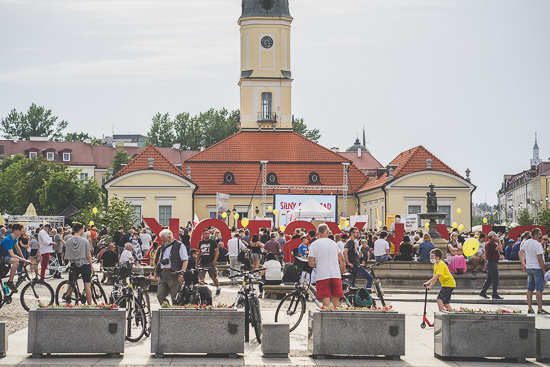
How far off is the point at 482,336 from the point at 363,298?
4221 mm

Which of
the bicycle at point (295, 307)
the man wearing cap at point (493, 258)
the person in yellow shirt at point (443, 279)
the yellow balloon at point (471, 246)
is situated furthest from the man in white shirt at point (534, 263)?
the bicycle at point (295, 307)

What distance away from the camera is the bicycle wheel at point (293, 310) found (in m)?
17.4

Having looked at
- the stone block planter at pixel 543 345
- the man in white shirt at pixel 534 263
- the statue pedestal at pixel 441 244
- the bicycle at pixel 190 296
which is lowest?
the stone block planter at pixel 543 345

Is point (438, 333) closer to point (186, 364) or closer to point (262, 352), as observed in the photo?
point (262, 352)

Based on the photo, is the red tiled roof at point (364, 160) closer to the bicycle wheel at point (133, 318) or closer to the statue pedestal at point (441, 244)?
the statue pedestal at point (441, 244)

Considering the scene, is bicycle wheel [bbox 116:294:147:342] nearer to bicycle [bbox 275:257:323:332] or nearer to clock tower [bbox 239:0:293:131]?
bicycle [bbox 275:257:323:332]

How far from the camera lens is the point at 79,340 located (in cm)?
1391

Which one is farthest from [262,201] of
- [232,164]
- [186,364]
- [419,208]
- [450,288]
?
[186,364]

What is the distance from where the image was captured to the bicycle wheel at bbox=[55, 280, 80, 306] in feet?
62.1

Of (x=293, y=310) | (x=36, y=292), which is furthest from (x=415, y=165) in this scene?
(x=293, y=310)

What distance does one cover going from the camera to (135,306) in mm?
16188

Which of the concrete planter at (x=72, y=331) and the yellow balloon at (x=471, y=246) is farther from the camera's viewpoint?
the yellow balloon at (x=471, y=246)

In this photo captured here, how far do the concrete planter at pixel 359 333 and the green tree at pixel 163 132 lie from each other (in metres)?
108

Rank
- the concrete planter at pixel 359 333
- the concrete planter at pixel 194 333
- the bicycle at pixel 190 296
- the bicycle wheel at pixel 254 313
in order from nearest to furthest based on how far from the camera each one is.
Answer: the concrete planter at pixel 194 333 → the concrete planter at pixel 359 333 → the bicycle wheel at pixel 254 313 → the bicycle at pixel 190 296
